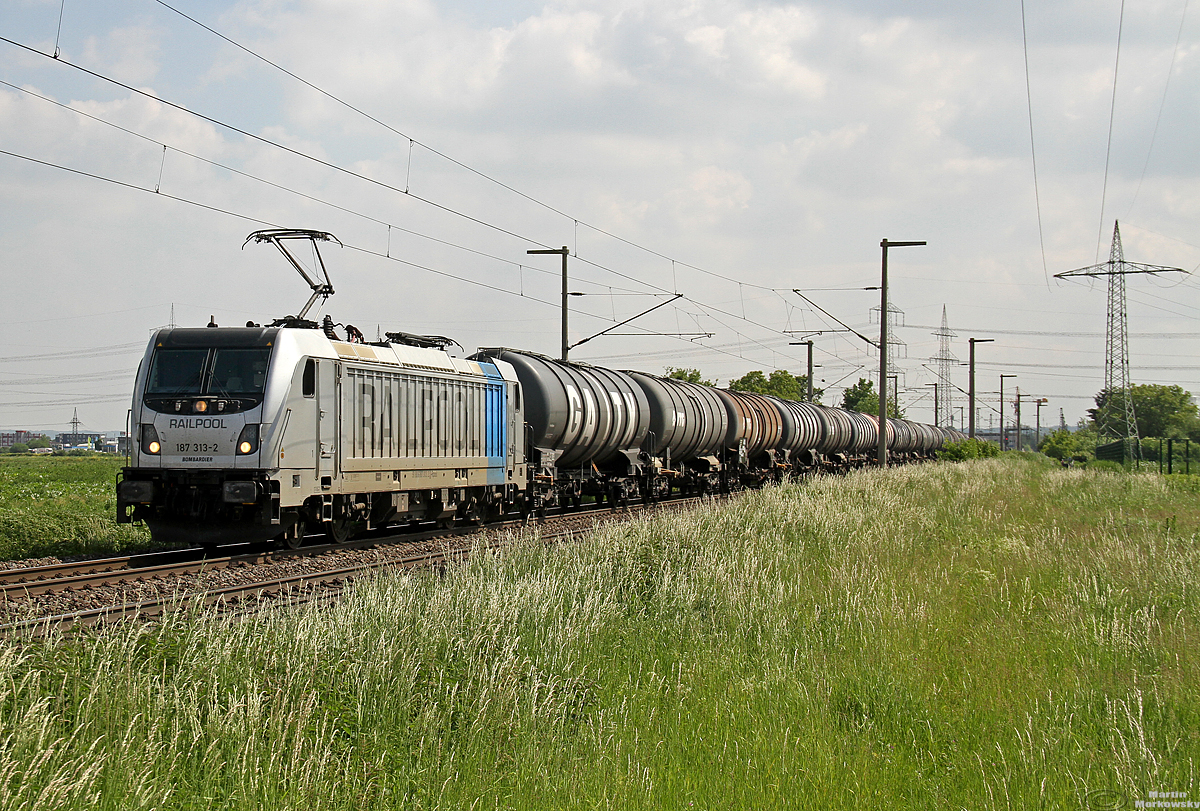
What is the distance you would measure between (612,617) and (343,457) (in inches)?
323

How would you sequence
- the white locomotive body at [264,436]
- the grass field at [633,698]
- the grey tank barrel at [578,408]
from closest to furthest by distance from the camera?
the grass field at [633,698] < the white locomotive body at [264,436] < the grey tank barrel at [578,408]

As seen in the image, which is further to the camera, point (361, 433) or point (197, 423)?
point (361, 433)

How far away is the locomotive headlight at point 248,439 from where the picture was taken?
1391 cm

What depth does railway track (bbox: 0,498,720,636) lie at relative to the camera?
9867 millimetres

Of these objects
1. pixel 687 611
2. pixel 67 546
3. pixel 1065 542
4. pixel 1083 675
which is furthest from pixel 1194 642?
pixel 67 546

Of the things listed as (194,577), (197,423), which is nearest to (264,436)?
(197,423)

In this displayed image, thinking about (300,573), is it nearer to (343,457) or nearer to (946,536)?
(343,457)

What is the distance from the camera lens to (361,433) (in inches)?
635

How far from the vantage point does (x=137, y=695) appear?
215 inches

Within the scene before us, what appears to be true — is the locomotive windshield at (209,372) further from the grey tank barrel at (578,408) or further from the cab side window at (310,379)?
the grey tank barrel at (578,408)

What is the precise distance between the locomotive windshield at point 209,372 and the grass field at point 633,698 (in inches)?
216

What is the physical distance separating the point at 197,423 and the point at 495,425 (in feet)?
23.7

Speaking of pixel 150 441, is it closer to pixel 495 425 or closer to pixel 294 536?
pixel 294 536

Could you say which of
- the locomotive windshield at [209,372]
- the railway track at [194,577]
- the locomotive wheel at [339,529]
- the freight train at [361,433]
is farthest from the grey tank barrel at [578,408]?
the locomotive windshield at [209,372]
